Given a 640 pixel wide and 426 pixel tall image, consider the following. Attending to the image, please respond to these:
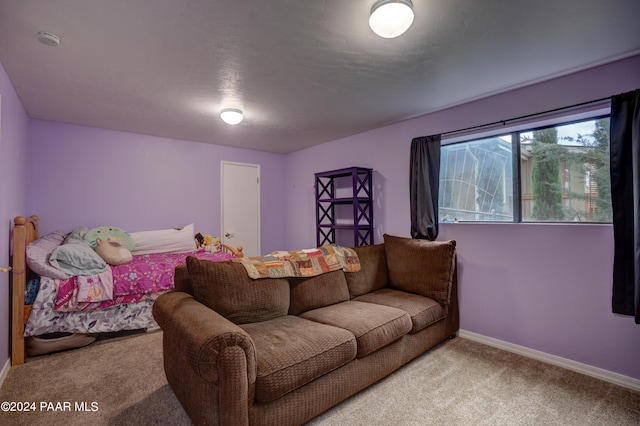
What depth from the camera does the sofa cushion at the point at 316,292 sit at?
2.38 m

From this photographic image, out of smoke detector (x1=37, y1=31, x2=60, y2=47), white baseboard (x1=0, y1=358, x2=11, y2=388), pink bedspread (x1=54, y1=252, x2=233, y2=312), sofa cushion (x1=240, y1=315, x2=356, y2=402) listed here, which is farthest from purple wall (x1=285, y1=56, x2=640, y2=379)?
white baseboard (x1=0, y1=358, x2=11, y2=388)

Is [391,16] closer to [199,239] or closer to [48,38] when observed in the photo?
[48,38]

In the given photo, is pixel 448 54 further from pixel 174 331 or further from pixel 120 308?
pixel 120 308

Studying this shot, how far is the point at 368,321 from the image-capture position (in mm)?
2084

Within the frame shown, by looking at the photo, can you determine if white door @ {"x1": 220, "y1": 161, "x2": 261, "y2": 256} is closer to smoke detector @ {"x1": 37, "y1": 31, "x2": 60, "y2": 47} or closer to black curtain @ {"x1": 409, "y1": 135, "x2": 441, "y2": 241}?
black curtain @ {"x1": 409, "y1": 135, "x2": 441, "y2": 241}

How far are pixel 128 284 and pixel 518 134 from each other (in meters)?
3.89

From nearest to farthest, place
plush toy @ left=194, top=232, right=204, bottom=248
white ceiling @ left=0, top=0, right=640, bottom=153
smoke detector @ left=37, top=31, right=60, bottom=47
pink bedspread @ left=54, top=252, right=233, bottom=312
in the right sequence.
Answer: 1. white ceiling @ left=0, top=0, right=640, bottom=153
2. smoke detector @ left=37, top=31, right=60, bottom=47
3. pink bedspread @ left=54, top=252, right=233, bottom=312
4. plush toy @ left=194, top=232, right=204, bottom=248

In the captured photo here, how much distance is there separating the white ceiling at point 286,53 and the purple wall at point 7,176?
162mm

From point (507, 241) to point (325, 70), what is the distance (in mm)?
2108

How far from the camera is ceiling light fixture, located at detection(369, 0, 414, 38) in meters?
1.48

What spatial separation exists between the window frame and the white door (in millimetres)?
3035

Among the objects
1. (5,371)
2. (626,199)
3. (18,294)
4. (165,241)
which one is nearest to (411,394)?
(626,199)

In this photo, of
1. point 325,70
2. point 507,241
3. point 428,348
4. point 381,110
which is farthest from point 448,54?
point 428,348

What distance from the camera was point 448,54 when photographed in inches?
81.0
